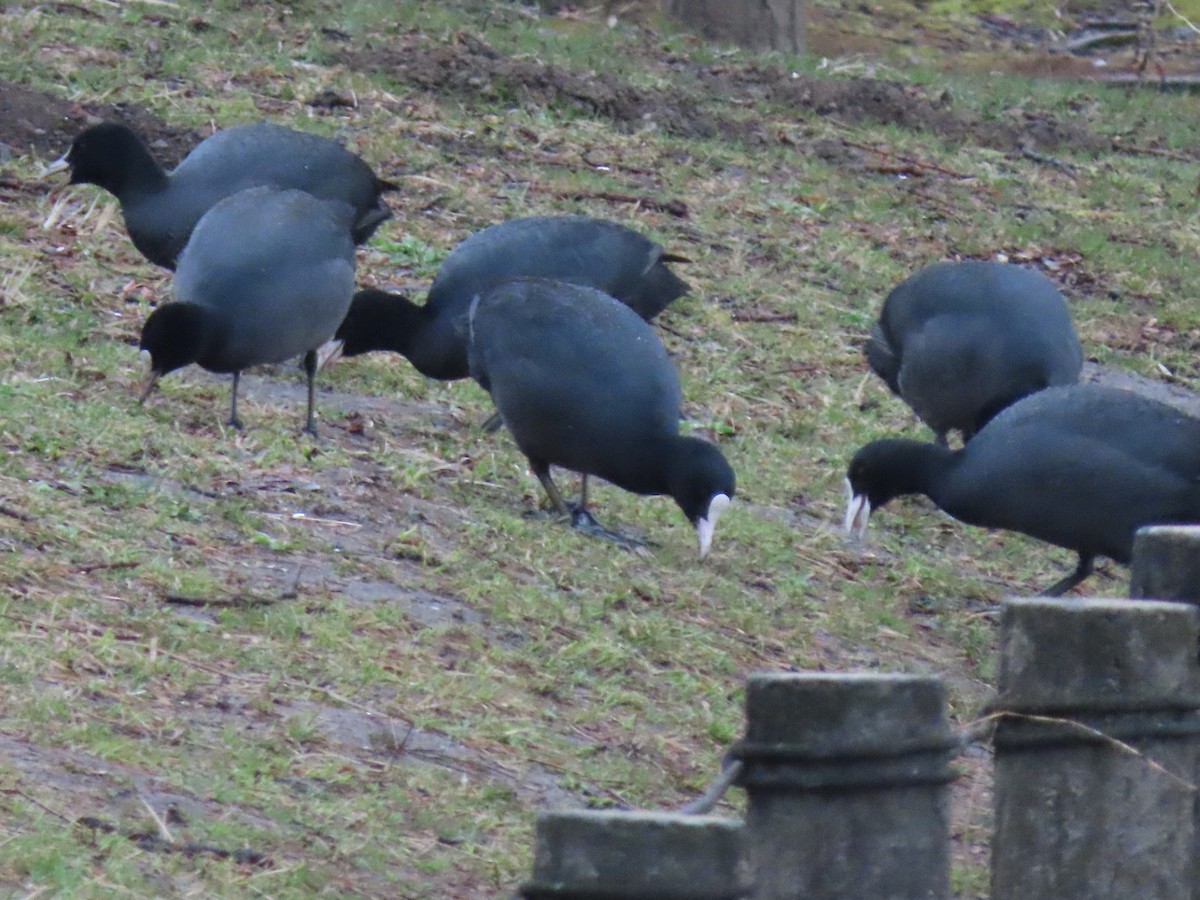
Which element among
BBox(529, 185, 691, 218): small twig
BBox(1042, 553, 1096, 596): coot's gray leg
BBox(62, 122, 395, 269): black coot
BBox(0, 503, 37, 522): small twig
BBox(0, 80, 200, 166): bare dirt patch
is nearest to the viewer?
BBox(0, 503, 37, 522): small twig

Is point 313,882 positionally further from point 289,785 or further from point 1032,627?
point 1032,627

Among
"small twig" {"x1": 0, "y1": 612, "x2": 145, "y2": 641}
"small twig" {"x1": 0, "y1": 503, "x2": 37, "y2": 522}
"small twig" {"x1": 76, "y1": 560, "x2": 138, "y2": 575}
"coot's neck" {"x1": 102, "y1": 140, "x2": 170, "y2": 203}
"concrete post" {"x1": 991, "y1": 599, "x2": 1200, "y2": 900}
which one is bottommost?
"small twig" {"x1": 76, "y1": 560, "x2": 138, "y2": 575}

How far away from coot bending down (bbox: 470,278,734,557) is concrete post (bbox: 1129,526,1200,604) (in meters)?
2.82

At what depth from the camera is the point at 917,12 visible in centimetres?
1998

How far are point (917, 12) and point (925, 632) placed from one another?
574 inches

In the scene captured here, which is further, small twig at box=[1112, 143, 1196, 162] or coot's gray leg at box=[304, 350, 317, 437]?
small twig at box=[1112, 143, 1196, 162]

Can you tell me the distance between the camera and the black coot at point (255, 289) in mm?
6844

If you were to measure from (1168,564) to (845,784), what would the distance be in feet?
3.03

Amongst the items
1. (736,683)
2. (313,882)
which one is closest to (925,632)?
(736,683)

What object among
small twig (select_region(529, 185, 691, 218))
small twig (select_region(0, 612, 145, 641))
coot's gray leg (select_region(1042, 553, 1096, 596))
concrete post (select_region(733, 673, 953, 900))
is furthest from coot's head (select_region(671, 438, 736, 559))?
small twig (select_region(529, 185, 691, 218))

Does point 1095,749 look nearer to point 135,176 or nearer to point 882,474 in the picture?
point 882,474

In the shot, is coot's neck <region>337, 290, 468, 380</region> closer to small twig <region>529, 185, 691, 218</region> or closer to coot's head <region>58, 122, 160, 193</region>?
coot's head <region>58, 122, 160, 193</region>

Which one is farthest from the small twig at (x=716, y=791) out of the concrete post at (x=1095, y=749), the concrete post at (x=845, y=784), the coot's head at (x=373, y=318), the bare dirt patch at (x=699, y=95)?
the bare dirt patch at (x=699, y=95)

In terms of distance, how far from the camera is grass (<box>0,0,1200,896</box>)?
13.5 ft
